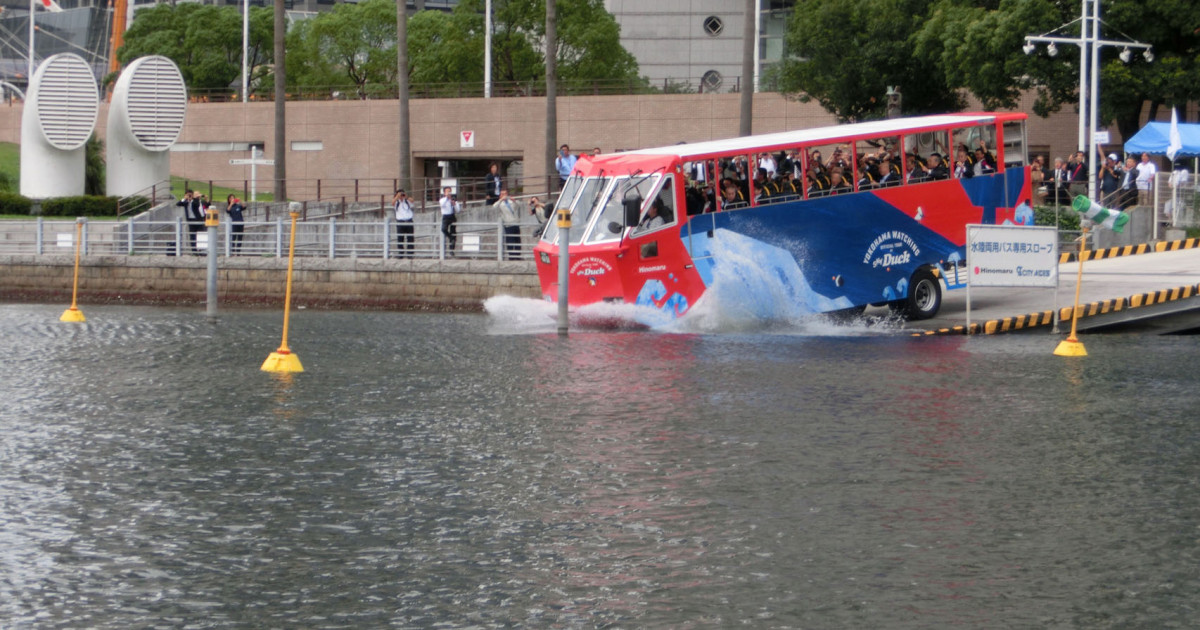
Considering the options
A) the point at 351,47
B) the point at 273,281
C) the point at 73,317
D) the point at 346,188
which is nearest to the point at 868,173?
the point at 73,317

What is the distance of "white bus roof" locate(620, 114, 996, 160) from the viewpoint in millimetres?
23047

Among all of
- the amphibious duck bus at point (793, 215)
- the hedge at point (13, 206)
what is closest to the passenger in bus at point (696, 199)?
the amphibious duck bus at point (793, 215)

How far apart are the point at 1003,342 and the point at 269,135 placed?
50.9 meters

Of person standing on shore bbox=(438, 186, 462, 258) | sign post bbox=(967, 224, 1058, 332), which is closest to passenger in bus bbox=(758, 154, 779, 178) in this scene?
sign post bbox=(967, 224, 1058, 332)

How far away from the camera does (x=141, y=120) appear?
46.9 meters

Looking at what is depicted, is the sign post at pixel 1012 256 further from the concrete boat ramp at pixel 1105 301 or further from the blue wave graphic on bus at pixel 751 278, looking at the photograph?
the blue wave graphic on bus at pixel 751 278

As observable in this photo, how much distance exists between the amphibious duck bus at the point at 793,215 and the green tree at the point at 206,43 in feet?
183

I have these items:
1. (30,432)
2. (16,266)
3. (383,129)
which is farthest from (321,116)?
(30,432)

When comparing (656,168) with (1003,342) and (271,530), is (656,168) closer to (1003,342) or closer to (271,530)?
(1003,342)

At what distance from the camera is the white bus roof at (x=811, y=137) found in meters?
23.0

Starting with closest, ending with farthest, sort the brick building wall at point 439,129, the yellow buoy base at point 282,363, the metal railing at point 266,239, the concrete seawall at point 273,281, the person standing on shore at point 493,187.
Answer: the yellow buoy base at point 282,363 → the concrete seawall at point 273,281 → the metal railing at point 266,239 → the person standing on shore at point 493,187 → the brick building wall at point 439,129

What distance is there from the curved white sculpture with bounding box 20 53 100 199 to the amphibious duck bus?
2621cm

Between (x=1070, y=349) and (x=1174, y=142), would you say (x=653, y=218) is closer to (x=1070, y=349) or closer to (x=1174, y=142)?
(x=1070, y=349)

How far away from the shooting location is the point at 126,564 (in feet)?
26.9
